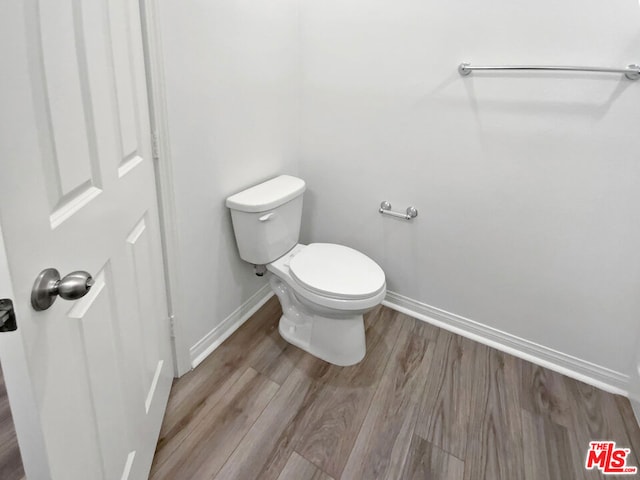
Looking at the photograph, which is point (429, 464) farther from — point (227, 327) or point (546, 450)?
point (227, 327)

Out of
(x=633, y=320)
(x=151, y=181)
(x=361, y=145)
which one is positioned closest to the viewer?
(x=151, y=181)

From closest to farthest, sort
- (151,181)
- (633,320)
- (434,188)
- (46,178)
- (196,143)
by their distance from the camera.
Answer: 1. (46,178)
2. (151,181)
3. (196,143)
4. (633,320)
5. (434,188)

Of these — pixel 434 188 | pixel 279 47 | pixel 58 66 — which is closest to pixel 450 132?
pixel 434 188

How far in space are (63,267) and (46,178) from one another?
0.16 m

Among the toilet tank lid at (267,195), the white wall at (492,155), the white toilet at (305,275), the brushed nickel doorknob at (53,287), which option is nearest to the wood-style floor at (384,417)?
the white toilet at (305,275)

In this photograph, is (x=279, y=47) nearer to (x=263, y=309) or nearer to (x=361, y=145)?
(x=361, y=145)

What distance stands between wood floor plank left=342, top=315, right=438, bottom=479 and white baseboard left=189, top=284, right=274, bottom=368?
77 centimetres

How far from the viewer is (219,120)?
158 centimetres

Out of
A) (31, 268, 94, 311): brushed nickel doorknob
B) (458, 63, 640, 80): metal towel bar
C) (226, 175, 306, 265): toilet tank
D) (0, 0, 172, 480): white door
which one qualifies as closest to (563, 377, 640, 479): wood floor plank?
(458, 63, 640, 80): metal towel bar

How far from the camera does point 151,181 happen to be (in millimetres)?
1283

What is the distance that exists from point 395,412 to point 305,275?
0.66 metres

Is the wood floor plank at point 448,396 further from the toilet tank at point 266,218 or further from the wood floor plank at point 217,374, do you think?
the toilet tank at point 266,218

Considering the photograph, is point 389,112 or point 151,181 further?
point 389,112

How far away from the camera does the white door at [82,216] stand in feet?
1.89
